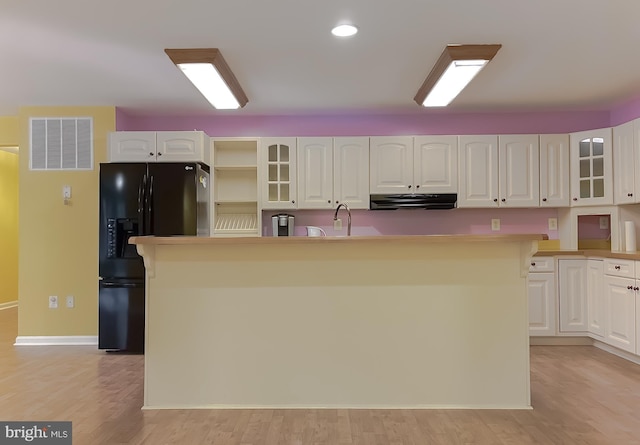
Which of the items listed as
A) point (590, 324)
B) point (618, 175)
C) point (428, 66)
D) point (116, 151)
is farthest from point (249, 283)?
point (618, 175)

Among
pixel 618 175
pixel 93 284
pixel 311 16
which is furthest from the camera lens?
pixel 93 284

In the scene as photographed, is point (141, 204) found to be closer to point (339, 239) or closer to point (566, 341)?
point (339, 239)

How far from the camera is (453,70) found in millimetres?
3432

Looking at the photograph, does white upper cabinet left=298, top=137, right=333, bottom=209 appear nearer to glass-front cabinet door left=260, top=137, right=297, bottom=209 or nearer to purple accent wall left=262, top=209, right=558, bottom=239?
glass-front cabinet door left=260, top=137, right=297, bottom=209

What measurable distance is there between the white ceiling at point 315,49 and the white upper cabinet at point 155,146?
354mm

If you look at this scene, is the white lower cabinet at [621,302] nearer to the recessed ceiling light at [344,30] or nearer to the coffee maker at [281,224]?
the recessed ceiling light at [344,30]

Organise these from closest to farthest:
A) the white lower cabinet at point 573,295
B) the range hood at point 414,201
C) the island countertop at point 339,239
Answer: the island countertop at point 339,239
the white lower cabinet at point 573,295
the range hood at point 414,201

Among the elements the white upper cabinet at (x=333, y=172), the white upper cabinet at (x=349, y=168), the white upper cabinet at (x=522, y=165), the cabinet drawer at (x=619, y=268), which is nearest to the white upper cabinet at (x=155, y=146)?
→ the white upper cabinet at (x=333, y=172)

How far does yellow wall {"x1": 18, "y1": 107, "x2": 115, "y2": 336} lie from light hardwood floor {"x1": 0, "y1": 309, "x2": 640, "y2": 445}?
128cm

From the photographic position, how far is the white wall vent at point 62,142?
475 centimetres

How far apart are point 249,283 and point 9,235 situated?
6294 mm

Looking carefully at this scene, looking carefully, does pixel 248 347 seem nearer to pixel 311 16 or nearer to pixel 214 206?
pixel 311 16

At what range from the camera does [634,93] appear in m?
4.43

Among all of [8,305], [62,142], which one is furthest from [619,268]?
[8,305]
